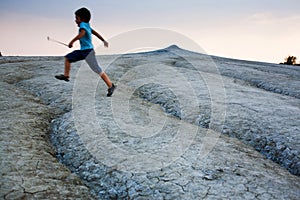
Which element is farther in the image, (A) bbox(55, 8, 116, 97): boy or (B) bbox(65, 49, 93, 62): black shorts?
(B) bbox(65, 49, 93, 62): black shorts

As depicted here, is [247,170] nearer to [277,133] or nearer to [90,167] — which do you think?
[277,133]

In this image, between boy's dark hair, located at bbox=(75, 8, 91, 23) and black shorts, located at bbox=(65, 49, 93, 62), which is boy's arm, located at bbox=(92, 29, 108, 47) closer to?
boy's dark hair, located at bbox=(75, 8, 91, 23)

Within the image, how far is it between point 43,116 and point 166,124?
20.0 ft

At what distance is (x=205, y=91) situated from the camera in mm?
19234

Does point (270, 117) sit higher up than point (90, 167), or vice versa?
point (270, 117)

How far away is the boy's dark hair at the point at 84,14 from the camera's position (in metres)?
12.3

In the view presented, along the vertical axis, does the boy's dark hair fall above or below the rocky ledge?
above

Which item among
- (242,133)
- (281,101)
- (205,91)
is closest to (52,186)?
(242,133)

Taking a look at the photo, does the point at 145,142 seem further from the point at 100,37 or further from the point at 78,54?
the point at 100,37

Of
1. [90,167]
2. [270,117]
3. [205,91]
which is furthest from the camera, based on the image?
[205,91]

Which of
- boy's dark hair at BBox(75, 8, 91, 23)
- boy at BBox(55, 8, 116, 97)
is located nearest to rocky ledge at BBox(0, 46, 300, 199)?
boy at BBox(55, 8, 116, 97)

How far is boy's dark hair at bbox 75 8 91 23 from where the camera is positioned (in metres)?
12.3

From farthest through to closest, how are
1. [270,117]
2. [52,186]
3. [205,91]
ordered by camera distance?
1. [205,91]
2. [270,117]
3. [52,186]

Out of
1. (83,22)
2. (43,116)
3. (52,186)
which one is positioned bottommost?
(52,186)
